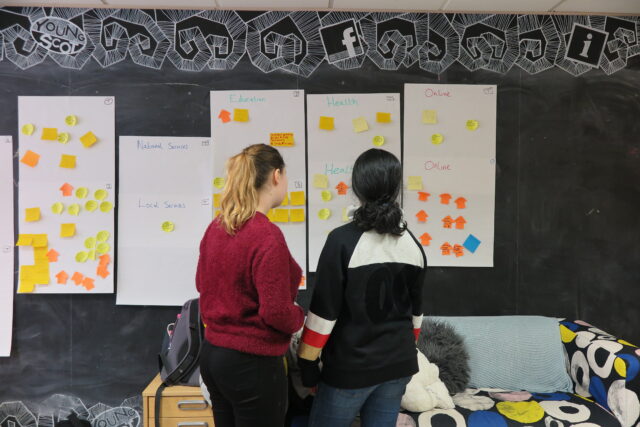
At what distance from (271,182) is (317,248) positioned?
1.10m

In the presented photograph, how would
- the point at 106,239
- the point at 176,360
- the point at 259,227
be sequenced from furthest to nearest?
the point at 106,239, the point at 176,360, the point at 259,227

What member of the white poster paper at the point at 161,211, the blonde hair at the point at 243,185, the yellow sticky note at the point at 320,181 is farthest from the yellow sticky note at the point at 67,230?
the blonde hair at the point at 243,185

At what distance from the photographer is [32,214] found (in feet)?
7.94

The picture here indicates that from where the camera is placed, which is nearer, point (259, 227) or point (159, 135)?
point (259, 227)

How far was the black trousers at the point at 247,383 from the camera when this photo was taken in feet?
4.40

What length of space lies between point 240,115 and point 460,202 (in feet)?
4.27

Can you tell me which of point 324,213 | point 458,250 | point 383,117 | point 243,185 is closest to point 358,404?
point 243,185

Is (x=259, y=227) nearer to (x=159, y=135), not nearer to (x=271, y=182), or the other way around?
(x=271, y=182)

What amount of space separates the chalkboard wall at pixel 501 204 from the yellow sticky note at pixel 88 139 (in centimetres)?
14

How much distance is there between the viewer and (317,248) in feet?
8.16

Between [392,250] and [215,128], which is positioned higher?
[215,128]

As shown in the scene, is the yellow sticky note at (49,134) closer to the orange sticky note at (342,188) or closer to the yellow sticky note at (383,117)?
the orange sticky note at (342,188)

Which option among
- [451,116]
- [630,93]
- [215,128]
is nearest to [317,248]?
[215,128]

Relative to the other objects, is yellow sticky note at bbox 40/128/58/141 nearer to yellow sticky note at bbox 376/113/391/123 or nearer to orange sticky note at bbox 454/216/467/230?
yellow sticky note at bbox 376/113/391/123
